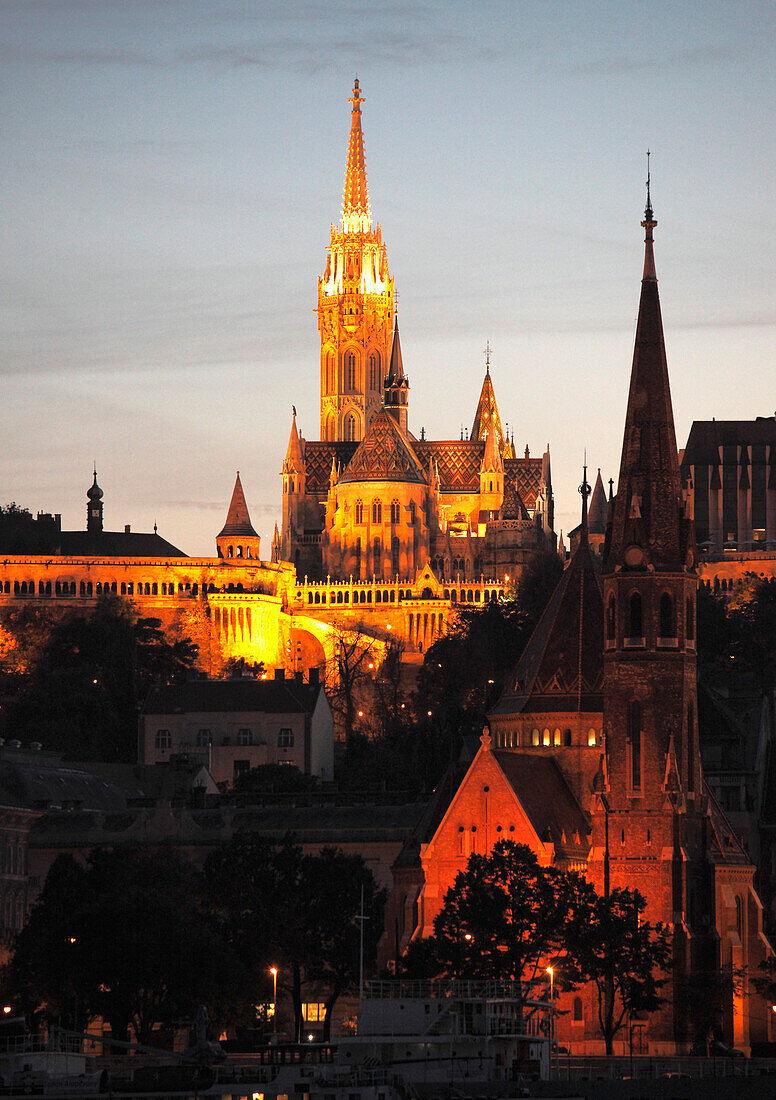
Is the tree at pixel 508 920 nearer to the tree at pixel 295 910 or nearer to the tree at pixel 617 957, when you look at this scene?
the tree at pixel 617 957

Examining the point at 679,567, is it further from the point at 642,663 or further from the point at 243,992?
the point at 243,992

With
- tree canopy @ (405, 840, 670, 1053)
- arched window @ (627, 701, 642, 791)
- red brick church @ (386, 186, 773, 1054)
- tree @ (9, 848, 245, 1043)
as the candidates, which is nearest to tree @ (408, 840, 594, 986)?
tree canopy @ (405, 840, 670, 1053)

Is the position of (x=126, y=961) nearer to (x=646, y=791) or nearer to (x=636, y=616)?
(x=646, y=791)

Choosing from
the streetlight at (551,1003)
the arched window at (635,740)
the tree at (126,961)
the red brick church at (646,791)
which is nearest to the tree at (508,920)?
the streetlight at (551,1003)

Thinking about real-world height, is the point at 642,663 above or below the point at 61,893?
above

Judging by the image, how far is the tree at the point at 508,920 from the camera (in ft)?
390

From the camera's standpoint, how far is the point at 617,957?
120875 mm

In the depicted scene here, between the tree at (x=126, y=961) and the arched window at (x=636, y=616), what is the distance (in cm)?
2270

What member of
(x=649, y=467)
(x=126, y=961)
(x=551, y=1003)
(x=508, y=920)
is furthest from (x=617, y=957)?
(x=649, y=467)

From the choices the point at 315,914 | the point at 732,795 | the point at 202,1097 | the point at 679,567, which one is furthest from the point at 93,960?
the point at 732,795

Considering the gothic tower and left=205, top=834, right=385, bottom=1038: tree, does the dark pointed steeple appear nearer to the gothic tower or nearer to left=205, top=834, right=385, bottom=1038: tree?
the gothic tower

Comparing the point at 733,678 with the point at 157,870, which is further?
the point at 733,678

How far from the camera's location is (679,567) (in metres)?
133

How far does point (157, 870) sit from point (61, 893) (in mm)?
4125
